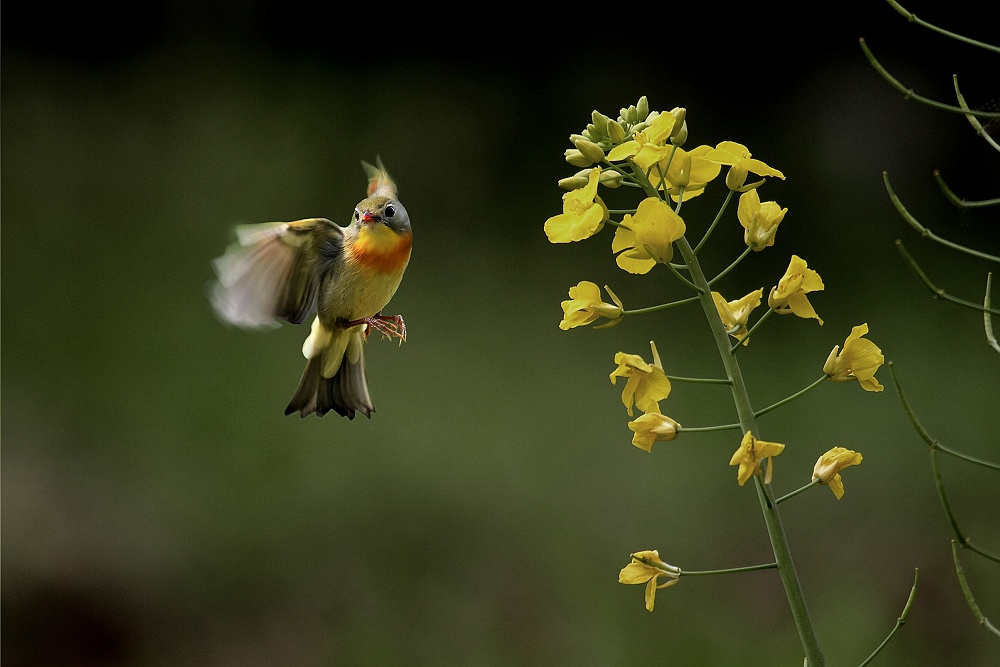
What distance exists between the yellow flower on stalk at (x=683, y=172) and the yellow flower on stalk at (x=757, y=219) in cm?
4

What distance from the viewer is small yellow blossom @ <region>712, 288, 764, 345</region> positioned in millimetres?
646

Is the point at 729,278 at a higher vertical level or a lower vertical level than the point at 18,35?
lower

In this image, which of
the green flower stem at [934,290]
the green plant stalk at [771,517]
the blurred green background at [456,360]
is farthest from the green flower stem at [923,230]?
the blurred green background at [456,360]

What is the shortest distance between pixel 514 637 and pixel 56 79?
7.15ft

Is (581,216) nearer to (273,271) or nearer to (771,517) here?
(771,517)

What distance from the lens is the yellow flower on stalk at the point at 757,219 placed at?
2.12 feet

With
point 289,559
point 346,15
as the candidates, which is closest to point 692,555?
point 289,559

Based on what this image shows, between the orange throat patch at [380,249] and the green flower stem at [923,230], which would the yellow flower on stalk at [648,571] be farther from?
the orange throat patch at [380,249]

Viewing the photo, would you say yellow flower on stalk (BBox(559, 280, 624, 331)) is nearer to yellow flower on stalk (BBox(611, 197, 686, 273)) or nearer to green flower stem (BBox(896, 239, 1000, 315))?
yellow flower on stalk (BBox(611, 197, 686, 273))

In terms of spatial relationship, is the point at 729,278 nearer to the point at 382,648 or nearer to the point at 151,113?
the point at 382,648

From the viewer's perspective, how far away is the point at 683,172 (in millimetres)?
628

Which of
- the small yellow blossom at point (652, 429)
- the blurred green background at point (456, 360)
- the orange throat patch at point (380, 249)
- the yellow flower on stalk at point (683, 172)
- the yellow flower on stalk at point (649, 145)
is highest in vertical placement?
the yellow flower on stalk at point (649, 145)

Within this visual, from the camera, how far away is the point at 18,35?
289cm

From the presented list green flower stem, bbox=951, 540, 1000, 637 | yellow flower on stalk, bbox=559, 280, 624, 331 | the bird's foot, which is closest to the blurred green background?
the bird's foot
